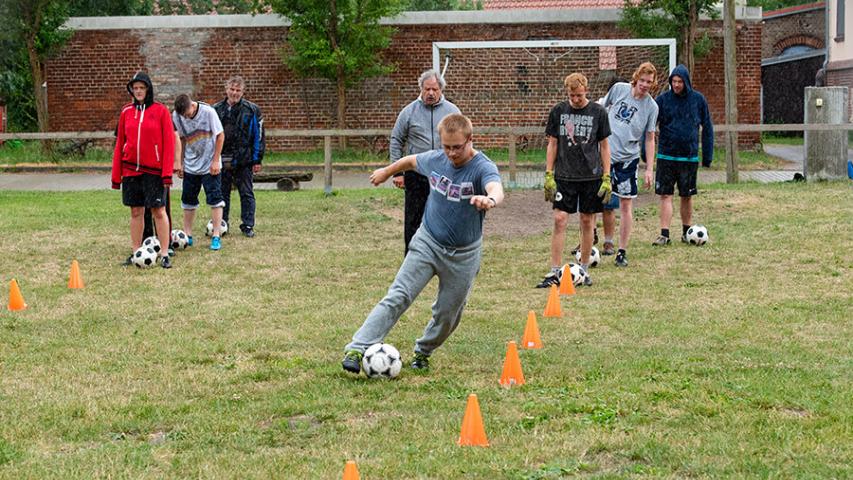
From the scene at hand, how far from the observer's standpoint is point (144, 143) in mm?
12047

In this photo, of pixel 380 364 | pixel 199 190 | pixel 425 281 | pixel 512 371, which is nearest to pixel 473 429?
pixel 512 371

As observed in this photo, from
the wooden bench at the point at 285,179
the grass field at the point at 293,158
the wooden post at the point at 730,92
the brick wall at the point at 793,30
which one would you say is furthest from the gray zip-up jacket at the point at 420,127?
the brick wall at the point at 793,30

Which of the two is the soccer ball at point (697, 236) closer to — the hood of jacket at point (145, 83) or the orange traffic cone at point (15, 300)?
the hood of jacket at point (145, 83)

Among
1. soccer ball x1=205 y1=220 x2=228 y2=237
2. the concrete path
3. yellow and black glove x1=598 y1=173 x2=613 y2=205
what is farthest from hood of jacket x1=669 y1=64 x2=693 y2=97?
the concrete path

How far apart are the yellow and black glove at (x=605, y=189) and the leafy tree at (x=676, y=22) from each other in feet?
60.2

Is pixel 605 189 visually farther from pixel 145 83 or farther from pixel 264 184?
pixel 264 184

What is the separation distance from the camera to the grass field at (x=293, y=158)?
2698cm

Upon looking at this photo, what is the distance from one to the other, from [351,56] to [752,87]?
1039 cm

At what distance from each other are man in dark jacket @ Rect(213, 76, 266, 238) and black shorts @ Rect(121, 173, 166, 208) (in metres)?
2.33

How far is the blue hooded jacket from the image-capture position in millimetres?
13023

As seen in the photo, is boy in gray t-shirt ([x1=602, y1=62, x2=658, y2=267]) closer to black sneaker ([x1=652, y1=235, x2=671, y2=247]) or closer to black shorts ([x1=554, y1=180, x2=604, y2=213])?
black sneaker ([x1=652, y1=235, x2=671, y2=247])

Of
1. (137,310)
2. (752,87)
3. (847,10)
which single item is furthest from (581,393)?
Result: (847,10)

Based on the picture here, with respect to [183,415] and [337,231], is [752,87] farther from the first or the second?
[183,415]

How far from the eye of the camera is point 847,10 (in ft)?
120
